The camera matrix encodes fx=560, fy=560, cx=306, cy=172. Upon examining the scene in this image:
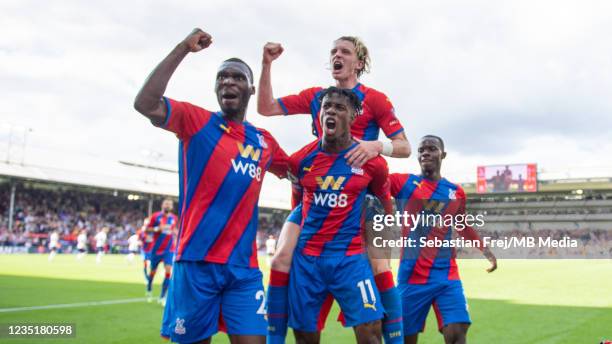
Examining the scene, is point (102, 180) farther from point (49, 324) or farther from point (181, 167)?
point (181, 167)

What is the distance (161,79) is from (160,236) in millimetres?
10629

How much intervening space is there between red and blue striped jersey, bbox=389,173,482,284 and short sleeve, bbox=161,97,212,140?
281 centimetres

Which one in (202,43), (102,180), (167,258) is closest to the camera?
(202,43)

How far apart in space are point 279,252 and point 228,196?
1.01m

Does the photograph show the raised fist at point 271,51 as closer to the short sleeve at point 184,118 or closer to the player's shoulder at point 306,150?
the player's shoulder at point 306,150

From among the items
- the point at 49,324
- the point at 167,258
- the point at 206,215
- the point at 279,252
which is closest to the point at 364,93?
the point at 279,252

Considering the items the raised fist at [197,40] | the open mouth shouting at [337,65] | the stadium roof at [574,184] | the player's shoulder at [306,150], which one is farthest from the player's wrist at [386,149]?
the stadium roof at [574,184]

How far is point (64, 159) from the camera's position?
49188mm

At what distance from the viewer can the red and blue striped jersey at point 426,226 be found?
6.16 meters

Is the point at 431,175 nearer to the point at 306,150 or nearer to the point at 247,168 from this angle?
the point at 306,150

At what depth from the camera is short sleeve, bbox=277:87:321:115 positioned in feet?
17.0

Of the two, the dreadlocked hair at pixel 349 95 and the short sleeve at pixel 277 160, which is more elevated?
the dreadlocked hair at pixel 349 95

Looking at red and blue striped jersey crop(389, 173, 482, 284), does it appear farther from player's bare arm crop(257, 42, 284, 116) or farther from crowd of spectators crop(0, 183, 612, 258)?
crowd of spectators crop(0, 183, 612, 258)

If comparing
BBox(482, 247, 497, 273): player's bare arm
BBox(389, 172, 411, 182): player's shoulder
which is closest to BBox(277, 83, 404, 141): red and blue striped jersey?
BBox(389, 172, 411, 182): player's shoulder
